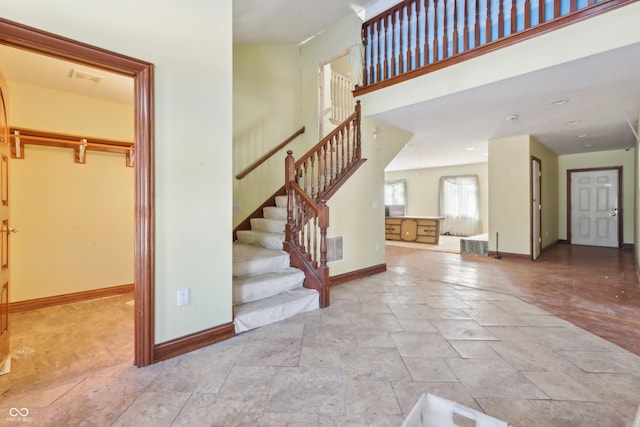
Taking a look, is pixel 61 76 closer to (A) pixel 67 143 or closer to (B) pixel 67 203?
(A) pixel 67 143

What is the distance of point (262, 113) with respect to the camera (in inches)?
188

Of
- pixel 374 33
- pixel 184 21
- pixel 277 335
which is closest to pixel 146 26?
pixel 184 21

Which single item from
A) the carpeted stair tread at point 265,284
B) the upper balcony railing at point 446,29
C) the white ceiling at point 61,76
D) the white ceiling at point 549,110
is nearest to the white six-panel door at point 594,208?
the white ceiling at point 549,110

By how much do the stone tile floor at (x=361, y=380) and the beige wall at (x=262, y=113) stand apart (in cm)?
244

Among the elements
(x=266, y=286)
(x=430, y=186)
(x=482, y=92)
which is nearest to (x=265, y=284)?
(x=266, y=286)

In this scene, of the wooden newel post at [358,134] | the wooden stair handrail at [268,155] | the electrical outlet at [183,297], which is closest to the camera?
the electrical outlet at [183,297]

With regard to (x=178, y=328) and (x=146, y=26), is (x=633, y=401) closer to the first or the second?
(x=178, y=328)

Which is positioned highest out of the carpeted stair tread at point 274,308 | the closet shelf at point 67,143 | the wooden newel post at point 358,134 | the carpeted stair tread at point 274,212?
the wooden newel post at point 358,134

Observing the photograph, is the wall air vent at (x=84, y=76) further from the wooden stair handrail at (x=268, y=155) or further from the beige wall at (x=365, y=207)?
the beige wall at (x=365, y=207)

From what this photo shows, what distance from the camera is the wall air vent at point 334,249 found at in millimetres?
3906

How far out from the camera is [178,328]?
83.6 inches

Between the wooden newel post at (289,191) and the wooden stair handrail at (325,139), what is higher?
the wooden stair handrail at (325,139)

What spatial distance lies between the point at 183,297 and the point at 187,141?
1.16m

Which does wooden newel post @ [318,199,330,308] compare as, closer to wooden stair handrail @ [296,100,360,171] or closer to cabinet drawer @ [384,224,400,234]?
wooden stair handrail @ [296,100,360,171]
